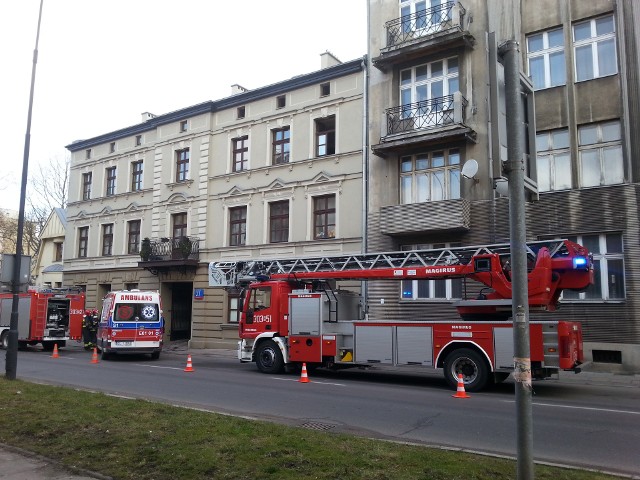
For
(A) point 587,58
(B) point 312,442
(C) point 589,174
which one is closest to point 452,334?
(B) point 312,442

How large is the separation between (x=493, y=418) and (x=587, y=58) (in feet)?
47.3

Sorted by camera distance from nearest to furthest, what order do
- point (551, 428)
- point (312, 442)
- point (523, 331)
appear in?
point (523, 331) < point (312, 442) < point (551, 428)

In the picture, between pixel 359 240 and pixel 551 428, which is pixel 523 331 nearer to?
pixel 551 428

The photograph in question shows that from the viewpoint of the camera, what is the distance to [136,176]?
33.2 m

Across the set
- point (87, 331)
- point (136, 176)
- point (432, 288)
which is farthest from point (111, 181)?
point (432, 288)

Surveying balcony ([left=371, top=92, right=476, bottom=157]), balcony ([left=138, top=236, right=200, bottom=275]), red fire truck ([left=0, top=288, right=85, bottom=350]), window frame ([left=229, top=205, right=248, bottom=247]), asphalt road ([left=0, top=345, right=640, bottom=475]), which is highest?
balcony ([left=371, top=92, right=476, bottom=157])

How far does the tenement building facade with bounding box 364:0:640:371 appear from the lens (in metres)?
17.8

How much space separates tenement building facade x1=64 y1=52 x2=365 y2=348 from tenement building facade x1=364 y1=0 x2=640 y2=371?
Result: 6.57ft

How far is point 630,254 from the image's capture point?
17.3 m

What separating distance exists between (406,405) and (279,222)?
16332 millimetres

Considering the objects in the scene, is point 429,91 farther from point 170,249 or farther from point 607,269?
point 170,249

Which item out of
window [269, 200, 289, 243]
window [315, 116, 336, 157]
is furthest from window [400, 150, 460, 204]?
window [269, 200, 289, 243]

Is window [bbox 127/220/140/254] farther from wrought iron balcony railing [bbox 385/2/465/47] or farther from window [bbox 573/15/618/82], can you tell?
window [bbox 573/15/618/82]

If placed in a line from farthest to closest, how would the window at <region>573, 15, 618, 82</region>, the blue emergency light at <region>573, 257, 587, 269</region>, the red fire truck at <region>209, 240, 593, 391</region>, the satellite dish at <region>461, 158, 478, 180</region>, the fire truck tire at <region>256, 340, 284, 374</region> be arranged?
the window at <region>573, 15, 618, 82</region>, the fire truck tire at <region>256, 340, 284, 374</region>, the satellite dish at <region>461, 158, 478, 180</region>, the red fire truck at <region>209, 240, 593, 391</region>, the blue emergency light at <region>573, 257, 587, 269</region>
